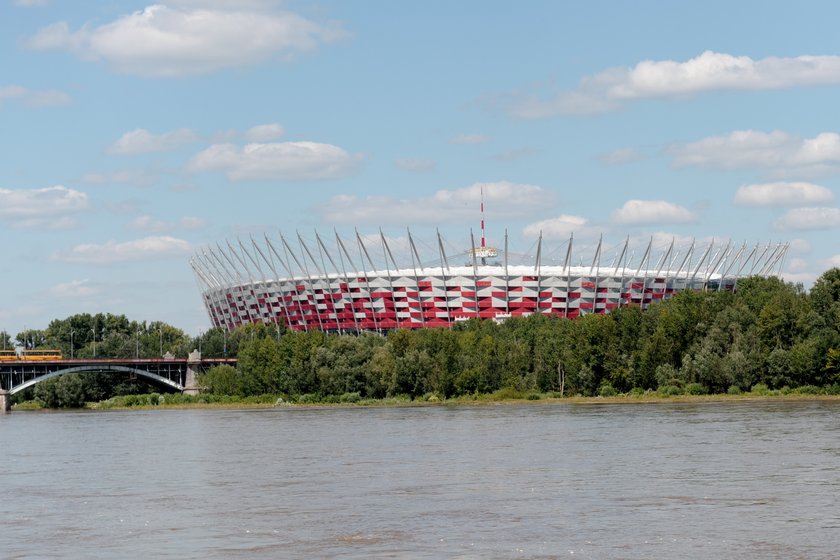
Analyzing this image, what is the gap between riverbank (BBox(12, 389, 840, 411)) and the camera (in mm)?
76000

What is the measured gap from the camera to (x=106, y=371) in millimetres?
123688

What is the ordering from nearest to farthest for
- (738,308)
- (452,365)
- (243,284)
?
(738,308) < (452,365) < (243,284)

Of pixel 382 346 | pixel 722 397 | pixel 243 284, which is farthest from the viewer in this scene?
pixel 243 284

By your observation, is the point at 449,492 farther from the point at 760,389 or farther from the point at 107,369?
the point at 107,369

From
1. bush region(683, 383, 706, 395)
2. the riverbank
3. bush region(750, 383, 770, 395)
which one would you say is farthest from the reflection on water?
bush region(683, 383, 706, 395)

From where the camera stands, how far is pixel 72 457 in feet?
159

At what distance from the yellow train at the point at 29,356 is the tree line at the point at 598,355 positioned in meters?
20.8

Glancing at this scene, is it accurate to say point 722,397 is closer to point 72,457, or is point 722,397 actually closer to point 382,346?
point 382,346

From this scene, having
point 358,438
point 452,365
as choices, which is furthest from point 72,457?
point 452,365

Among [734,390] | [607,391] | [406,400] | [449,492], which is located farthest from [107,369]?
[449,492]

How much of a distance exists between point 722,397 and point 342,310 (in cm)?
8437

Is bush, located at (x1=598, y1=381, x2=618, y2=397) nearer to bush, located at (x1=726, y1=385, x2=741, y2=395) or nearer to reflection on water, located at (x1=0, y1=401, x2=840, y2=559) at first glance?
bush, located at (x1=726, y1=385, x2=741, y2=395)

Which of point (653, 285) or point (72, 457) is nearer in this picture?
point (72, 457)

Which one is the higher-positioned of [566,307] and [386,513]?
[566,307]
